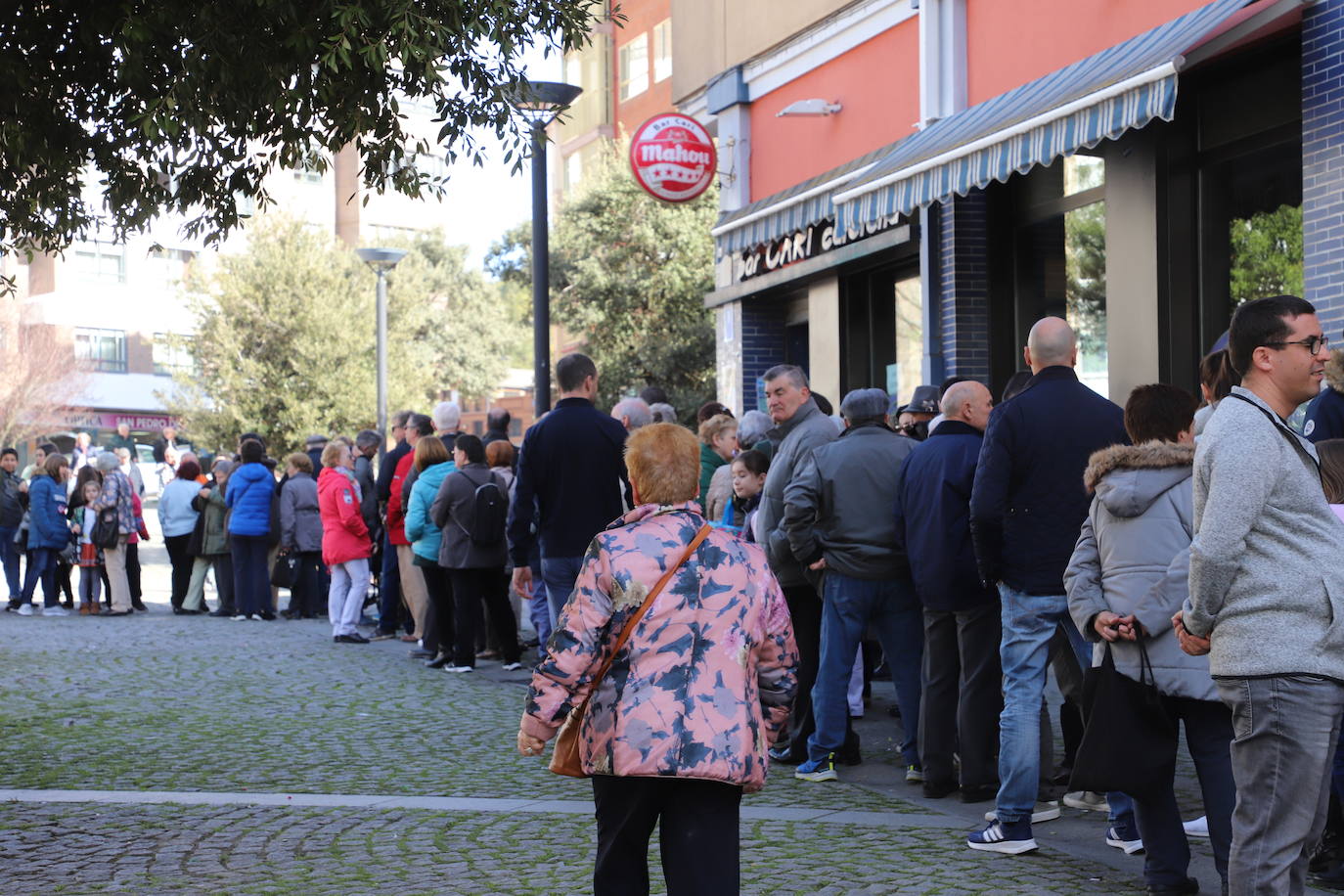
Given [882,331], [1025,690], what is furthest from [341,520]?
[1025,690]

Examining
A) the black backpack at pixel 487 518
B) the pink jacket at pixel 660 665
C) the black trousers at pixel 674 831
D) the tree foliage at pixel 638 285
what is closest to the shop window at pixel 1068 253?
the black backpack at pixel 487 518

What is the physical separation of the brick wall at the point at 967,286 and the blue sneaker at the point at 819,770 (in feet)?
23.3

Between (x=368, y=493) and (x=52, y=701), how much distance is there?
516cm

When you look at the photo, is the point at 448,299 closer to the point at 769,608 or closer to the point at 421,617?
the point at 421,617

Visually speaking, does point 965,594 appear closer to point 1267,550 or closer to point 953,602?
point 953,602

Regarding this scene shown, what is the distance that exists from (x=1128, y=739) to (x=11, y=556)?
55.8ft

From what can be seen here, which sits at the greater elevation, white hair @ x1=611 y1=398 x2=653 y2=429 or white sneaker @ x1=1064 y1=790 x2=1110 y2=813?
white hair @ x1=611 y1=398 x2=653 y2=429

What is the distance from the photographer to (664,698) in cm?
400

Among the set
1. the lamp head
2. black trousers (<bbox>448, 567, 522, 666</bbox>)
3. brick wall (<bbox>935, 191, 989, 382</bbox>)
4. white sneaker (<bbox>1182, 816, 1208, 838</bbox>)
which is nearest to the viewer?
white sneaker (<bbox>1182, 816, 1208, 838</bbox>)

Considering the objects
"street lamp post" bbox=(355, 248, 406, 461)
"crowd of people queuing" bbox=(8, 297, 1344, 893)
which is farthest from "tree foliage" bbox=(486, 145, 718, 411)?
"crowd of people queuing" bbox=(8, 297, 1344, 893)

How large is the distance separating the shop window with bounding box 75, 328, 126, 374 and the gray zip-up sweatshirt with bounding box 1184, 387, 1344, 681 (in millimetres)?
60828

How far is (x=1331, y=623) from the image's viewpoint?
403 cm

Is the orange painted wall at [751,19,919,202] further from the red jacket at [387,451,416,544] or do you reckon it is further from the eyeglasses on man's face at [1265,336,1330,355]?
the eyeglasses on man's face at [1265,336,1330,355]

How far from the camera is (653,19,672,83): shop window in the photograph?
39.5 m
